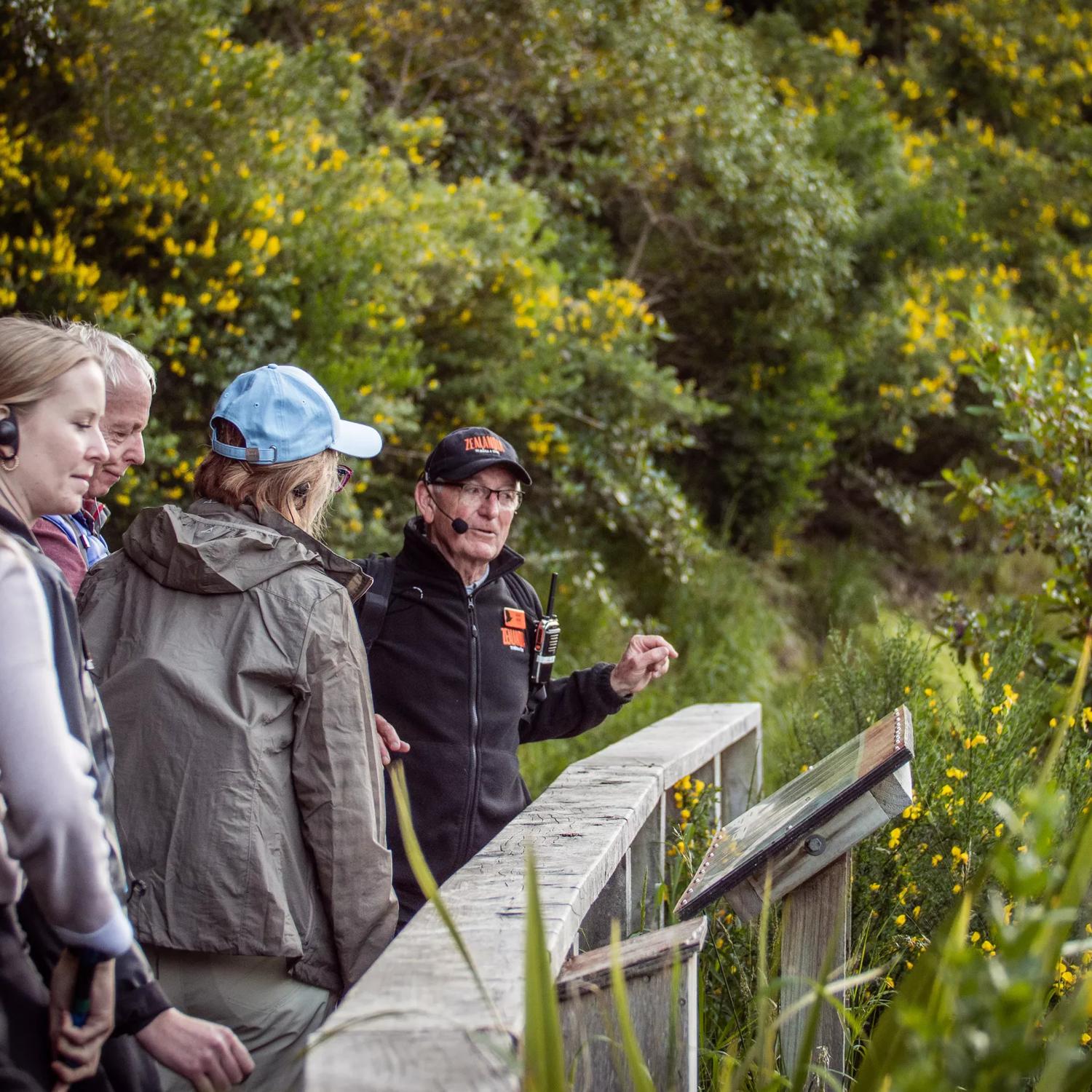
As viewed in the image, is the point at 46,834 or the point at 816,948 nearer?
the point at 46,834

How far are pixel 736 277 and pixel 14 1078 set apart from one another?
8930mm

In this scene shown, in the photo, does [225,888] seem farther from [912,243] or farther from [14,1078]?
[912,243]

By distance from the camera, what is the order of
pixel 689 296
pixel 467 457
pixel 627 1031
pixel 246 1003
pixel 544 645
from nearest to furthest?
pixel 627 1031, pixel 246 1003, pixel 467 457, pixel 544 645, pixel 689 296

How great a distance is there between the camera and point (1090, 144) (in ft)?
40.8

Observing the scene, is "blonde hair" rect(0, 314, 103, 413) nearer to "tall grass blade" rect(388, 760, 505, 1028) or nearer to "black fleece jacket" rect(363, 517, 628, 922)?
"tall grass blade" rect(388, 760, 505, 1028)

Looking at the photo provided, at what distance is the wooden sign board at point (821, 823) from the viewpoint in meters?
2.28

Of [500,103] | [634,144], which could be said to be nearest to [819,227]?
[634,144]

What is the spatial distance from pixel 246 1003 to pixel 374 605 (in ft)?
3.89

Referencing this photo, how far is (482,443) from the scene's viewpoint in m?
3.19

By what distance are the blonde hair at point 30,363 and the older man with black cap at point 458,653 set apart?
1.44m

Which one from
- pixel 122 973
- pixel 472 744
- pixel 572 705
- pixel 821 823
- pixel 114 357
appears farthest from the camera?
pixel 572 705

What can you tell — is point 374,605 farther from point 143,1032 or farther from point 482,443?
point 143,1032

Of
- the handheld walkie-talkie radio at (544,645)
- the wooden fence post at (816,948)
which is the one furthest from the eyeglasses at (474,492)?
the wooden fence post at (816,948)

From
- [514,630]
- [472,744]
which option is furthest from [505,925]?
[514,630]
